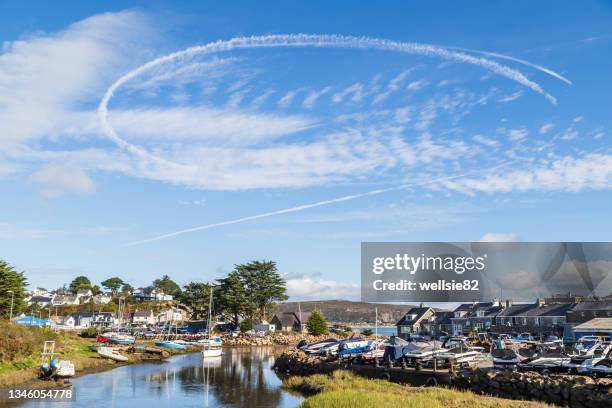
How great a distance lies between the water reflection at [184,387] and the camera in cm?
3747

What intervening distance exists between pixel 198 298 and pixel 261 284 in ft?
49.8

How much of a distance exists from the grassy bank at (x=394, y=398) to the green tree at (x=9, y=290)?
170ft

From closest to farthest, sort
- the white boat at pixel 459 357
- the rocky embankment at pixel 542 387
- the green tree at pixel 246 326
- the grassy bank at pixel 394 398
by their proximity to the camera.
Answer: the grassy bank at pixel 394 398 → the rocky embankment at pixel 542 387 → the white boat at pixel 459 357 → the green tree at pixel 246 326

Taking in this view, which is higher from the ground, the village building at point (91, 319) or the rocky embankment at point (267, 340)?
the village building at point (91, 319)

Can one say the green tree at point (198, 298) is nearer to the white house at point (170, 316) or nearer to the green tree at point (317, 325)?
the white house at point (170, 316)

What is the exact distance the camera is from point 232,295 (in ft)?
397

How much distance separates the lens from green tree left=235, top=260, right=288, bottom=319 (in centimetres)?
12469

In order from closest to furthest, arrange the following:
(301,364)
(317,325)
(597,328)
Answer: (301,364) < (597,328) < (317,325)

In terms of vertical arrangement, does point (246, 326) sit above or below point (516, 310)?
below

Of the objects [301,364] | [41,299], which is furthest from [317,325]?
[41,299]

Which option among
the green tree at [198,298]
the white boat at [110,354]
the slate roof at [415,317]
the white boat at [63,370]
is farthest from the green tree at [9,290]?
the slate roof at [415,317]

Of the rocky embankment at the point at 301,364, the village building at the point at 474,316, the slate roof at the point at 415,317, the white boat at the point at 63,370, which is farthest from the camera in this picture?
the slate roof at the point at 415,317

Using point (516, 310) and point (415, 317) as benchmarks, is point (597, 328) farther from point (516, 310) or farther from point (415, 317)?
point (415, 317)

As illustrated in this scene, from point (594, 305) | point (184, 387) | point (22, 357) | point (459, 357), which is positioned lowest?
point (184, 387)
